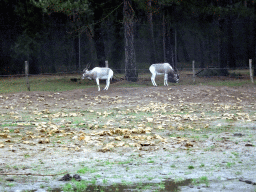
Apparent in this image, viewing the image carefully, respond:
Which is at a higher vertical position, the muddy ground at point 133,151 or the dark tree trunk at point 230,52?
the dark tree trunk at point 230,52

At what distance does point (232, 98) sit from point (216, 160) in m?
12.1

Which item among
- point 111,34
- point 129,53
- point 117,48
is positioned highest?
point 111,34

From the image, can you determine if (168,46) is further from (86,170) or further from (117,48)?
(86,170)

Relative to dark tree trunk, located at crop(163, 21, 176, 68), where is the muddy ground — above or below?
below

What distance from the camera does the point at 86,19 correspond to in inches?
1131

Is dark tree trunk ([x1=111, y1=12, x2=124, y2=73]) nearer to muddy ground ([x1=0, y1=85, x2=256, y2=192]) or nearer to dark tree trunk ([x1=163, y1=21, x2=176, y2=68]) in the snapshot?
dark tree trunk ([x1=163, y1=21, x2=176, y2=68])

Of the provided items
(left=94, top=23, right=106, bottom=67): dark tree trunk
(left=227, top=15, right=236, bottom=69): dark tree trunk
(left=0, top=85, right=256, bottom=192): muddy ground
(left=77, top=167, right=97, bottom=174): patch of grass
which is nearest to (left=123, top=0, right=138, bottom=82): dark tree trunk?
(left=94, top=23, right=106, bottom=67): dark tree trunk

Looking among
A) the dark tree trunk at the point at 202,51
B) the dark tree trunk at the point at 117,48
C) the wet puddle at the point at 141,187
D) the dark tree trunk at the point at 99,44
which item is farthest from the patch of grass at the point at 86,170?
the dark tree trunk at the point at 202,51

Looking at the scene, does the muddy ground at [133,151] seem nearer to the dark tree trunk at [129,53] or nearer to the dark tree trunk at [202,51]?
the dark tree trunk at [129,53]

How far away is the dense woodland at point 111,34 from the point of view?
27312mm

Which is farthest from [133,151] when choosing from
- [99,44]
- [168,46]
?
[99,44]

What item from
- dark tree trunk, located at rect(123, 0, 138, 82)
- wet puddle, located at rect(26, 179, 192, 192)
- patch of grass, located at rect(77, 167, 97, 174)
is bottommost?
wet puddle, located at rect(26, 179, 192, 192)

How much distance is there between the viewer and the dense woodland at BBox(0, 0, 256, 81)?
1075 inches

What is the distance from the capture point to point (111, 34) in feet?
109
